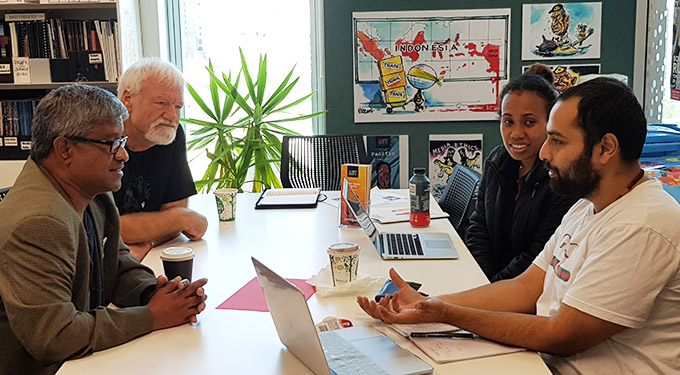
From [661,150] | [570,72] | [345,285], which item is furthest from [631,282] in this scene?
[570,72]

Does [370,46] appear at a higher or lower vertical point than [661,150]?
higher

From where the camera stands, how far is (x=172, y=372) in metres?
1.30

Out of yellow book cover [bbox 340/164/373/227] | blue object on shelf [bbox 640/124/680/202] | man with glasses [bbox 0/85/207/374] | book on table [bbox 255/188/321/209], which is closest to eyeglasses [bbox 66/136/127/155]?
man with glasses [bbox 0/85/207/374]

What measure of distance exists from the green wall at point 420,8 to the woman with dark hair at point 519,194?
1.87 m

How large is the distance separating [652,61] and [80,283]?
3.90 meters

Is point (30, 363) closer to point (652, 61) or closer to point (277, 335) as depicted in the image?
point (277, 335)

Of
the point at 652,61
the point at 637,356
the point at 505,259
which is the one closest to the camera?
the point at 637,356

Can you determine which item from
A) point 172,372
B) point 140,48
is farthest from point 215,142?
point 172,372

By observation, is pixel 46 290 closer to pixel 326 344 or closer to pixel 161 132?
pixel 326 344

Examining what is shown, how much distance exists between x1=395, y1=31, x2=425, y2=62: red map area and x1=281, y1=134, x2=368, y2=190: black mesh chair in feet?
2.73

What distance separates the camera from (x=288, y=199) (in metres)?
2.97

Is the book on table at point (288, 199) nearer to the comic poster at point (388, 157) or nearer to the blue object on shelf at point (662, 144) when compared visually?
the comic poster at point (388, 157)

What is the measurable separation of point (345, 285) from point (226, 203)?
3.24 feet

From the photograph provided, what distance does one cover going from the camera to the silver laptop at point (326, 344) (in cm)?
122
